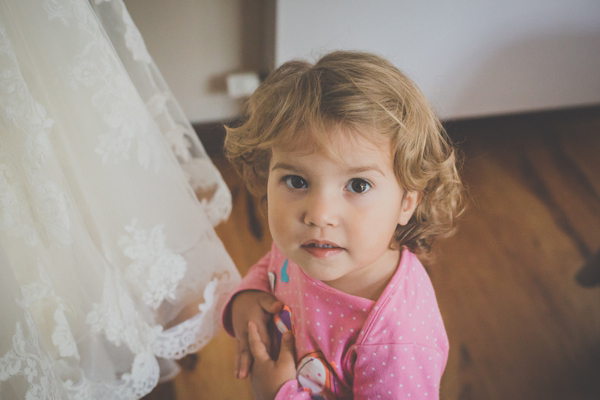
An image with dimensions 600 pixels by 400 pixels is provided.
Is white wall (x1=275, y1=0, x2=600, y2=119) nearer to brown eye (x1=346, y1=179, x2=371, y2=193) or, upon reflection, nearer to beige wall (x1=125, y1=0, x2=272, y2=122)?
beige wall (x1=125, y1=0, x2=272, y2=122)

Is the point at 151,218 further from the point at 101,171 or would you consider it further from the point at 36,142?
the point at 36,142

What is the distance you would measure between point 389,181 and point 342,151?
0.09 meters

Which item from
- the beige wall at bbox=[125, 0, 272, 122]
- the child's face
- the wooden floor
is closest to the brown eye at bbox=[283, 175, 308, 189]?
the child's face

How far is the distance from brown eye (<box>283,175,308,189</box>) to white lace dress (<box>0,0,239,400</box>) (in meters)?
0.30

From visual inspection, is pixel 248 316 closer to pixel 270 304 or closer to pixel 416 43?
pixel 270 304

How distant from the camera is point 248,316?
88 cm

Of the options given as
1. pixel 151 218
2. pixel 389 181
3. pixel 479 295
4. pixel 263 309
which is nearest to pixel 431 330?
pixel 389 181

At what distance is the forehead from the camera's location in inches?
23.6

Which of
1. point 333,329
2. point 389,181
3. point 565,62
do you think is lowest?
point 333,329

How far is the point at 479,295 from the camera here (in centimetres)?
125

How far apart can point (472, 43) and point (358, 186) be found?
1090 mm

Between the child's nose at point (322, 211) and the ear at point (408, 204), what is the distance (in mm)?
136

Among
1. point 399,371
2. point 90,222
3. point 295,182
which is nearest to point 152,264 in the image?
point 90,222

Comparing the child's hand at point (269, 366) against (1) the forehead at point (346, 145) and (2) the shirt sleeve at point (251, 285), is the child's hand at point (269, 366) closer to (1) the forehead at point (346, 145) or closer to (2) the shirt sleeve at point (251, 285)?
(2) the shirt sleeve at point (251, 285)
